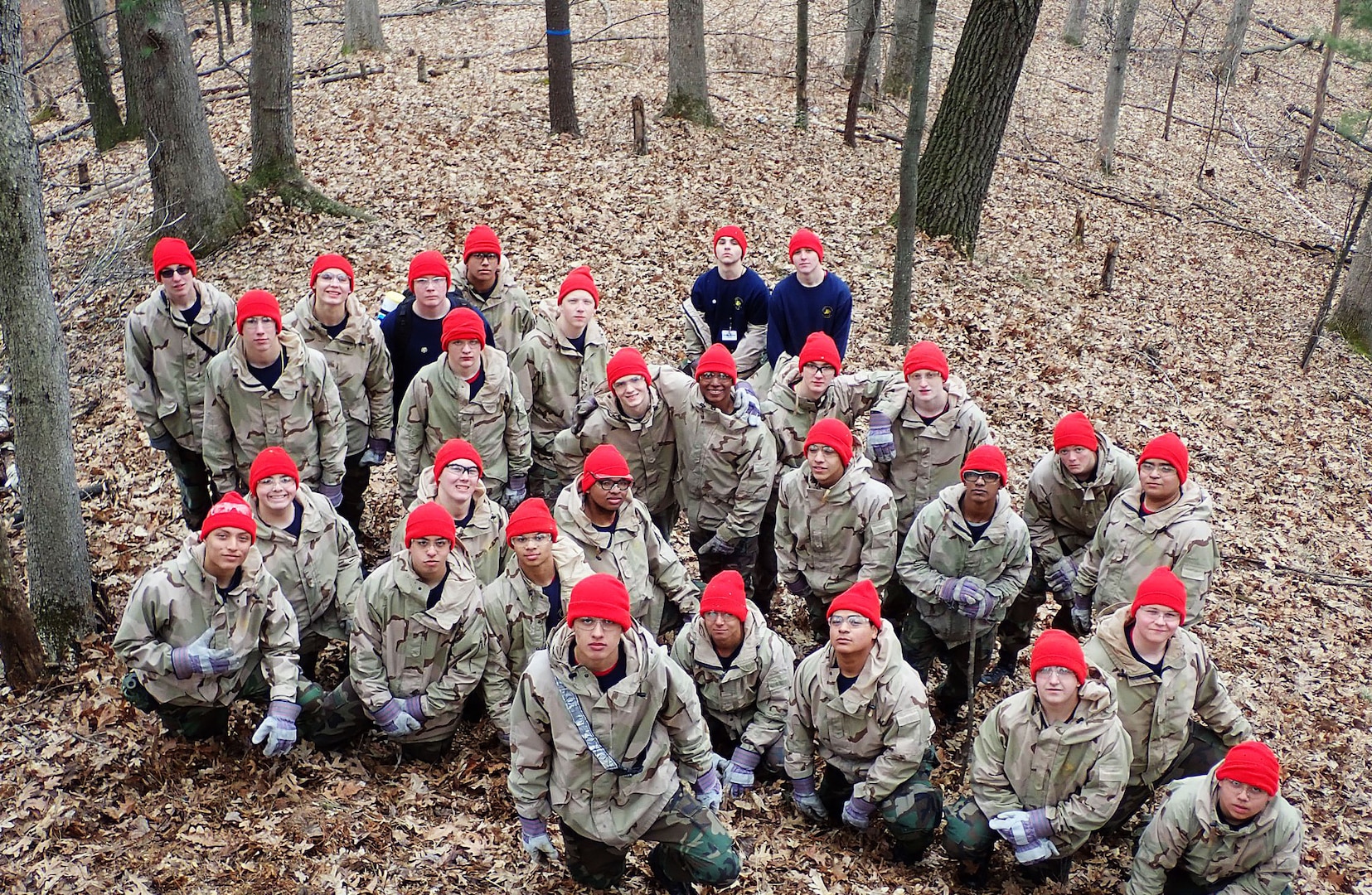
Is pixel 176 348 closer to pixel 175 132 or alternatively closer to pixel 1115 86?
pixel 175 132

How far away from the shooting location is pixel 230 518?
546cm

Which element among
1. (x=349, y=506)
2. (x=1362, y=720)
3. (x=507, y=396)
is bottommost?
(x=1362, y=720)

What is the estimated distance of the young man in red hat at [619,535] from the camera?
237 inches

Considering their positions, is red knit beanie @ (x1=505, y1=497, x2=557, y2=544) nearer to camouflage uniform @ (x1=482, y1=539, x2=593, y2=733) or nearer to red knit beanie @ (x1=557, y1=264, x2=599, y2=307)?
camouflage uniform @ (x1=482, y1=539, x2=593, y2=733)

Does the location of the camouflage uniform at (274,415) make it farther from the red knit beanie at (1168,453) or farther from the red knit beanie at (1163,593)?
the red knit beanie at (1168,453)

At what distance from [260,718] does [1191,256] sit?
15431 millimetres

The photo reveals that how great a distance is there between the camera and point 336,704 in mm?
6152

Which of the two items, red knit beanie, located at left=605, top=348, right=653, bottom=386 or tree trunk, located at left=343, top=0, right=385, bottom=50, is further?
tree trunk, located at left=343, top=0, right=385, bottom=50

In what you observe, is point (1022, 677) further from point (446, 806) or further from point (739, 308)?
point (446, 806)

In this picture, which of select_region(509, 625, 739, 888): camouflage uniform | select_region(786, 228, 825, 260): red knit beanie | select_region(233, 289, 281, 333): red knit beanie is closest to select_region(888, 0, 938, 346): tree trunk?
select_region(786, 228, 825, 260): red knit beanie

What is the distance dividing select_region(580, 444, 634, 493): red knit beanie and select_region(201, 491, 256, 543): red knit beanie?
190 cm

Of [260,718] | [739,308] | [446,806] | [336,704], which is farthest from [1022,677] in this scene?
[260,718]

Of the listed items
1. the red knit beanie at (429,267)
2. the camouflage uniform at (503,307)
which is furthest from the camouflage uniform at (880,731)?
the red knit beanie at (429,267)

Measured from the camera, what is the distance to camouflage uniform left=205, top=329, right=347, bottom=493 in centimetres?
688
